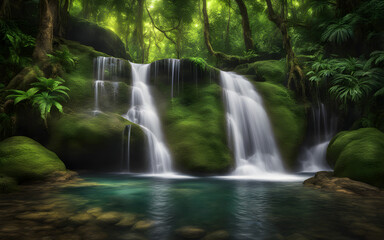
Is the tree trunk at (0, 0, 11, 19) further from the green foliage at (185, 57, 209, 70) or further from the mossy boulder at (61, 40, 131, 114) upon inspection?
the green foliage at (185, 57, 209, 70)

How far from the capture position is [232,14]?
78.4ft

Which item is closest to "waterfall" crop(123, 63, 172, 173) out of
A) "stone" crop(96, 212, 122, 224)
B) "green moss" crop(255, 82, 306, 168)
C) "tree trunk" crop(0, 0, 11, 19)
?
"green moss" crop(255, 82, 306, 168)

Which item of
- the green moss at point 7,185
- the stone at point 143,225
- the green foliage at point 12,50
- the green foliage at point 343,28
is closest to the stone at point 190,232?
the stone at point 143,225

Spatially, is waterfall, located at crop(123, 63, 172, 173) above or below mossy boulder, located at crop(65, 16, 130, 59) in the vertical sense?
below

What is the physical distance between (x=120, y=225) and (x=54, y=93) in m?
7.30

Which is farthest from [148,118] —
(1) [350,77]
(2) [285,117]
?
(1) [350,77]

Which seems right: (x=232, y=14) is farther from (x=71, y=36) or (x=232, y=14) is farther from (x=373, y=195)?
(x=373, y=195)

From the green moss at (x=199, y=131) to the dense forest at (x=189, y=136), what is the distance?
5cm

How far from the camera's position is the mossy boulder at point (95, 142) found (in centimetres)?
742

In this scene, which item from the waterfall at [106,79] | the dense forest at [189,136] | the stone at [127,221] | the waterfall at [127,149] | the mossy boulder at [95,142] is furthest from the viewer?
the waterfall at [106,79]

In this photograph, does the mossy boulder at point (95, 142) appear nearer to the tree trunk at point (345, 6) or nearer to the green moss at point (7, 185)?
the green moss at point (7, 185)

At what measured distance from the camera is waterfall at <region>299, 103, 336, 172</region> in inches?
391

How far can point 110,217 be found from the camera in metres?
3.12

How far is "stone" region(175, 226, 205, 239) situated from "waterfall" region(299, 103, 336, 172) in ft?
27.0
